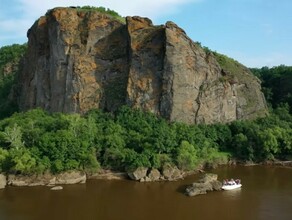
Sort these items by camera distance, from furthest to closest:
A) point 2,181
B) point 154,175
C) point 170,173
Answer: point 170,173, point 154,175, point 2,181

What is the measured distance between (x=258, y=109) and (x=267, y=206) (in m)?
34.2

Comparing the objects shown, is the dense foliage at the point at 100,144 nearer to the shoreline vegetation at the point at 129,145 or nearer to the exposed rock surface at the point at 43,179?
the shoreline vegetation at the point at 129,145

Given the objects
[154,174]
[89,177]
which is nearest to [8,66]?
[89,177]

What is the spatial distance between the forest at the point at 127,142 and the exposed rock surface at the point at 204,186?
5936 mm

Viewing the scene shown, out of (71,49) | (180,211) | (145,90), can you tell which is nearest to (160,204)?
(180,211)

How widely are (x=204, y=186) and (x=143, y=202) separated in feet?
23.4

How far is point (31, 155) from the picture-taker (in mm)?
47688

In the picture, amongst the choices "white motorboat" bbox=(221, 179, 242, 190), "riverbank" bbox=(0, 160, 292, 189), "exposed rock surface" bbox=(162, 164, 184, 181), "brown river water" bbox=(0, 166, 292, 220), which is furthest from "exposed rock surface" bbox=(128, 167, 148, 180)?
"white motorboat" bbox=(221, 179, 242, 190)

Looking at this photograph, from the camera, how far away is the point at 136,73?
64.6 meters

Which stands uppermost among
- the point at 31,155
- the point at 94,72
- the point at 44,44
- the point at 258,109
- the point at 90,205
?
the point at 44,44

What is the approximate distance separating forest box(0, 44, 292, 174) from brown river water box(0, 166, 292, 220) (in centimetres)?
279

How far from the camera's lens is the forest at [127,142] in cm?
4834

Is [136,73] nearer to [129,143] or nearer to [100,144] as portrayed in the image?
[129,143]

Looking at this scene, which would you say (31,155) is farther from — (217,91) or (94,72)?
(217,91)
